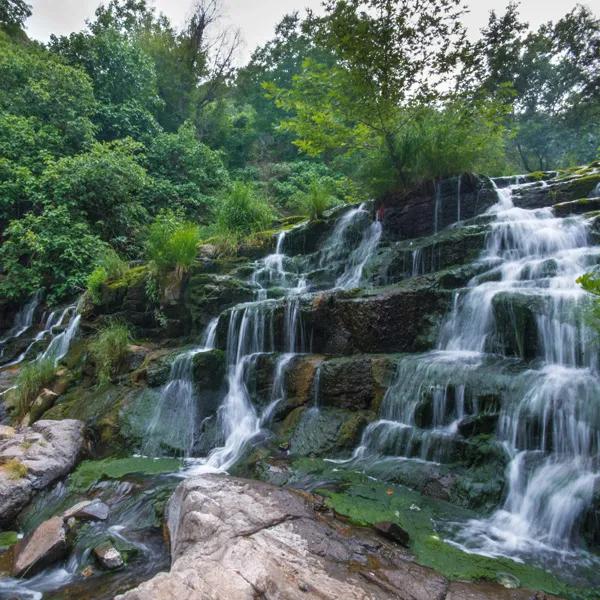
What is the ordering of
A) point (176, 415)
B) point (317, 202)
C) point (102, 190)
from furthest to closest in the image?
point (102, 190), point (317, 202), point (176, 415)

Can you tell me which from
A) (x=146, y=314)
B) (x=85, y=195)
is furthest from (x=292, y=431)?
(x=85, y=195)

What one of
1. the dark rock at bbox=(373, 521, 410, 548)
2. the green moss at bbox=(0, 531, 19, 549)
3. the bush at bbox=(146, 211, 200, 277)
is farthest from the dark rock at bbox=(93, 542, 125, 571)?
the bush at bbox=(146, 211, 200, 277)

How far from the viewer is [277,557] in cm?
234

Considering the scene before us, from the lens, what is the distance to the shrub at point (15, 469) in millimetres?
4449

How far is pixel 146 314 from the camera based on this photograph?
835cm

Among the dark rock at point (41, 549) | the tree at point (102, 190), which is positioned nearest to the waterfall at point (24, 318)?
the tree at point (102, 190)

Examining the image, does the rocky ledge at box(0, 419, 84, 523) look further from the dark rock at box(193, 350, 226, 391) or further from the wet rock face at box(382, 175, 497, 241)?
the wet rock face at box(382, 175, 497, 241)

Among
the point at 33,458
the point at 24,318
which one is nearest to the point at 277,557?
the point at 33,458

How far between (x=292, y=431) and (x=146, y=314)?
15.3 feet

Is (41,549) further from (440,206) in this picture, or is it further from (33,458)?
(440,206)

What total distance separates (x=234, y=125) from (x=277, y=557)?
74.0ft

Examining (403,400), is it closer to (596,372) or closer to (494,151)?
(596,372)

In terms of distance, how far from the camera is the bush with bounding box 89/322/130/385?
7121mm

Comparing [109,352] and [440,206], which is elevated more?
[440,206]
